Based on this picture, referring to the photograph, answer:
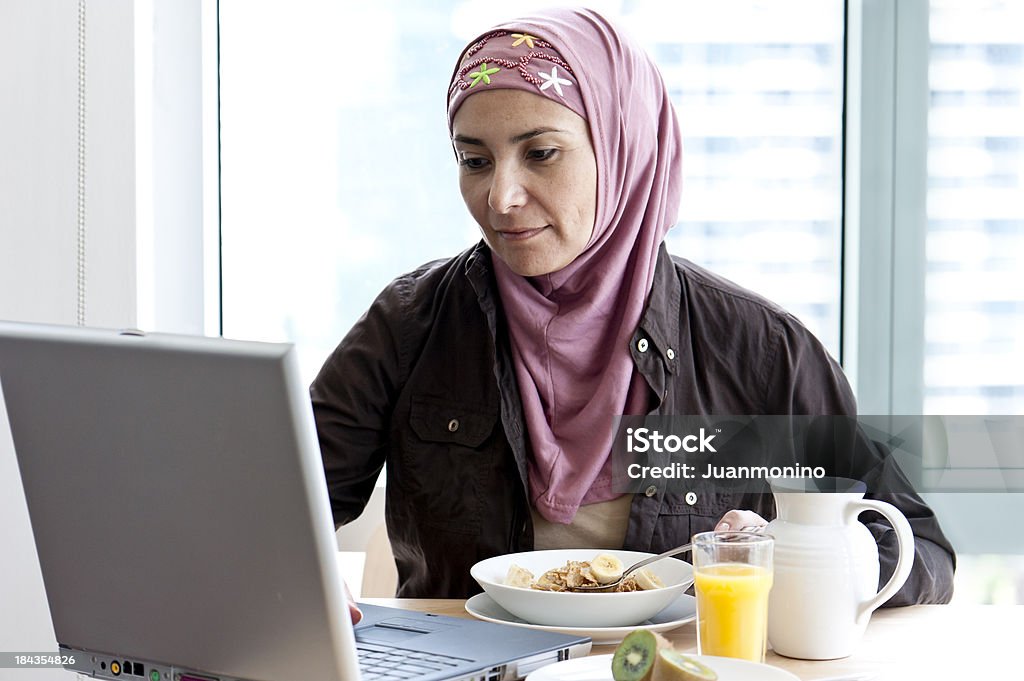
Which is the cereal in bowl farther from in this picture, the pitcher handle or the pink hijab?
the pink hijab

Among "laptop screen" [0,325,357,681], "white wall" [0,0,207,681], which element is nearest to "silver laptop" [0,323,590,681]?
"laptop screen" [0,325,357,681]

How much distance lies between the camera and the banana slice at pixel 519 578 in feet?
3.51

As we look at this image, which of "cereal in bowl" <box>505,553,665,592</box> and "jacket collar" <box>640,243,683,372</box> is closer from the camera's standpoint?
"cereal in bowl" <box>505,553,665,592</box>

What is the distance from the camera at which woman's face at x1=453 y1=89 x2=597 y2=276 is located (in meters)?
1.42

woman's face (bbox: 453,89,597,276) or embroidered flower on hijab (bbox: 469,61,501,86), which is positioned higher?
embroidered flower on hijab (bbox: 469,61,501,86)

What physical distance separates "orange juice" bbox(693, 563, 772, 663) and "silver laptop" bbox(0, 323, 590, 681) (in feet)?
0.48

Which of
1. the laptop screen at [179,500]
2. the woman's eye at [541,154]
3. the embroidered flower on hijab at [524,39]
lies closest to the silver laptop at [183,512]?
the laptop screen at [179,500]

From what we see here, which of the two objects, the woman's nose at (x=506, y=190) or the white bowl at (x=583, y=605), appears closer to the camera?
the white bowl at (x=583, y=605)

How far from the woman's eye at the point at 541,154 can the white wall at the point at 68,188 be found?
1.04 metres

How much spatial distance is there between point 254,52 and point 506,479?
1698mm

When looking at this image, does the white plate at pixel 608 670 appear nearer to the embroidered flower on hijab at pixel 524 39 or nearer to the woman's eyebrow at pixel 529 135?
the woman's eyebrow at pixel 529 135

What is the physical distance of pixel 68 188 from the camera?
2064 millimetres

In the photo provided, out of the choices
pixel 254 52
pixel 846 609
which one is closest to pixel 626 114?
pixel 846 609

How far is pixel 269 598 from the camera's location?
28.7 inches
